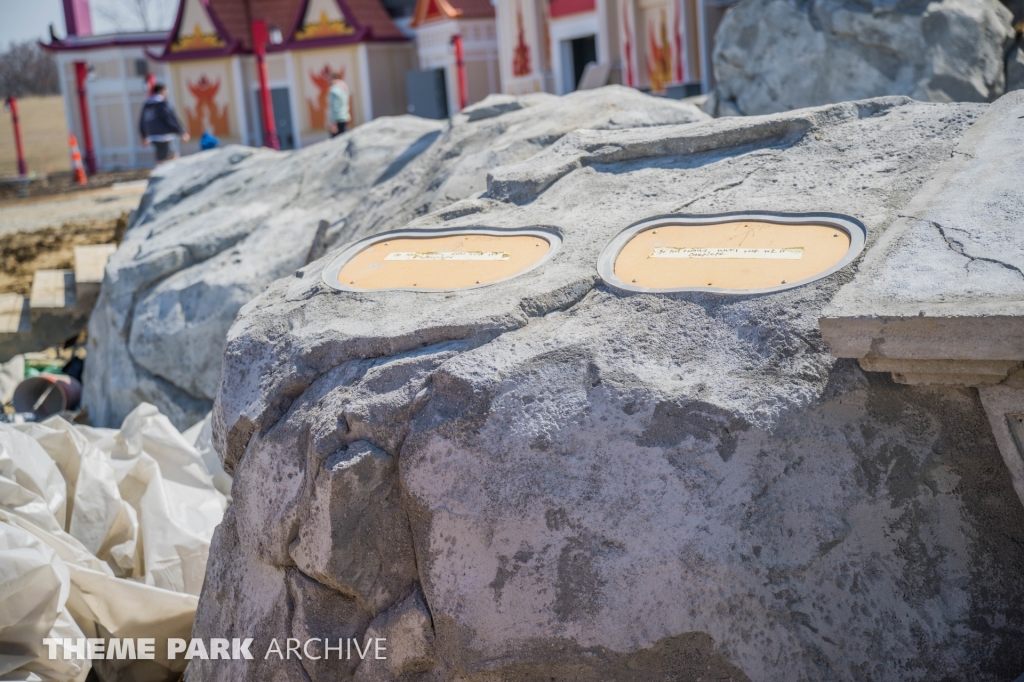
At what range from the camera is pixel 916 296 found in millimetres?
1815

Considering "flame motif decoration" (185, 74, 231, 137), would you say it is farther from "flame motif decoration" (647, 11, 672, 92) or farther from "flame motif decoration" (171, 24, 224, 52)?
"flame motif decoration" (647, 11, 672, 92)

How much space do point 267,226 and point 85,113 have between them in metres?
16.4

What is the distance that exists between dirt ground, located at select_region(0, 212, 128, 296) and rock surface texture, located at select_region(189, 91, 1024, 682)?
20.3 feet

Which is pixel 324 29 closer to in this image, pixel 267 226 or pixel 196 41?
pixel 196 41

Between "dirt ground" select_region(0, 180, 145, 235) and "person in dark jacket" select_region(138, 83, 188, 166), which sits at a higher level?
→ "person in dark jacket" select_region(138, 83, 188, 166)

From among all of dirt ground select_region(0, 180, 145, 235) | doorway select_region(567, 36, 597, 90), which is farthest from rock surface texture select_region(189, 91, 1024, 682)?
doorway select_region(567, 36, 597, 90)

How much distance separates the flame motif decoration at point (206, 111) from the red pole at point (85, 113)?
2.00 meters

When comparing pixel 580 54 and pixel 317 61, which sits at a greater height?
pixel 317 61

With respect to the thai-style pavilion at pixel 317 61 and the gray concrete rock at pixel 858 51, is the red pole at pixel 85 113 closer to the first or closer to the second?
the thai-style pavilion at pixel 317 61

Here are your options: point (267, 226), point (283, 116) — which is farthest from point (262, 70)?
point (267, 226)

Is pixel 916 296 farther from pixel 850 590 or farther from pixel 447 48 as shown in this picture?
pixel 447 48

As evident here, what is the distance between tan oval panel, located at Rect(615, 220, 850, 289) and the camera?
2.19m

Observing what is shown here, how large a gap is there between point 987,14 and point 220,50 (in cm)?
1520

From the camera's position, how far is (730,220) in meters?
2.48
